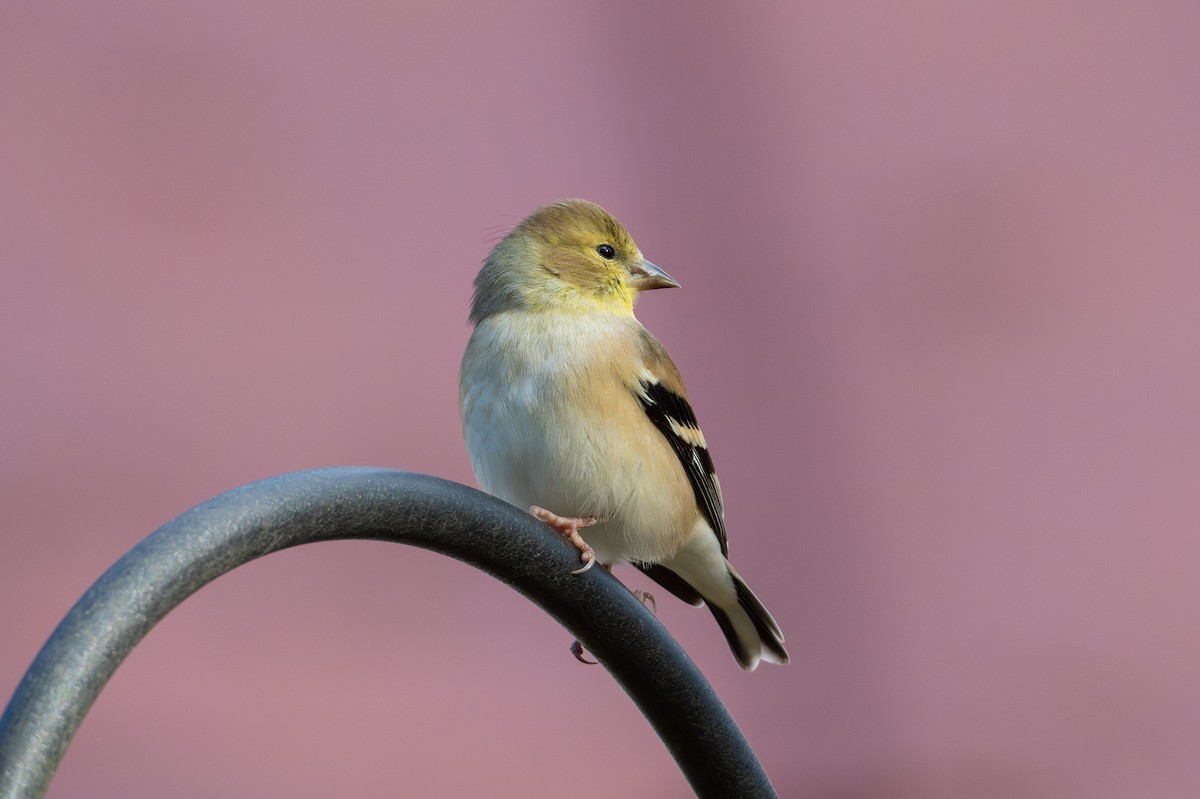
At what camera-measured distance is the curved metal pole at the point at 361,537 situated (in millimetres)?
1108

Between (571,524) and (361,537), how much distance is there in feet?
3.08

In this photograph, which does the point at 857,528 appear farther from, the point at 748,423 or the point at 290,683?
the point at 290,683

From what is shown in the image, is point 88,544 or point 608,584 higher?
point 608,584

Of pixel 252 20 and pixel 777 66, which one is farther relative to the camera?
pixel 777 66

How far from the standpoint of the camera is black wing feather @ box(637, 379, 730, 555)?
2.85 meters

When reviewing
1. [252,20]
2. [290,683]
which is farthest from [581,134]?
[290,683]

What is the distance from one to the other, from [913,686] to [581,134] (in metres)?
2.33

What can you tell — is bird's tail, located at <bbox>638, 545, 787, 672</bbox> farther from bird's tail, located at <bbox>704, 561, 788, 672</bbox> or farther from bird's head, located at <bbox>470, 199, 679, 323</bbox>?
bird's head, located at <bbox>470, 199, 679, 323</bbox>

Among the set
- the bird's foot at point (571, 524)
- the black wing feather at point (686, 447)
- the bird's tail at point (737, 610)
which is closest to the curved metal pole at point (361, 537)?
the bird's foot at point (571, 524)

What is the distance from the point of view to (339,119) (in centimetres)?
466

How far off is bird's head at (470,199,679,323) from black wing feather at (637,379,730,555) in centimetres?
23

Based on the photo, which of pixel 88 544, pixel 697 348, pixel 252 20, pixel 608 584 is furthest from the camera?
pixel 697 348

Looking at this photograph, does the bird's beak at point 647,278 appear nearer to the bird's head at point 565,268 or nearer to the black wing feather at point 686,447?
the bird's head at point 565,268

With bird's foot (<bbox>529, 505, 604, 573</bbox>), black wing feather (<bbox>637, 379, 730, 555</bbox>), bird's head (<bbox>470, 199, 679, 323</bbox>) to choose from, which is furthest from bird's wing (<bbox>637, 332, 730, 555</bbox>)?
bird's foot (<bbox>529, 505, 604, 573</bbox>)
